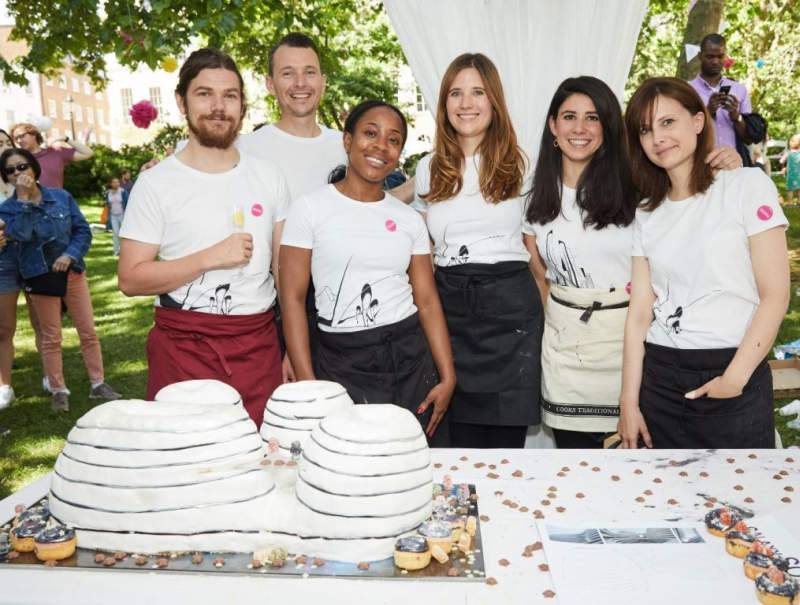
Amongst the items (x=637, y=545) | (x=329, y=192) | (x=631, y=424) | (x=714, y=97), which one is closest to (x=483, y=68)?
(x=329, y=192)

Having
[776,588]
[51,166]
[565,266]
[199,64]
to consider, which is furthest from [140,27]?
[776,588]

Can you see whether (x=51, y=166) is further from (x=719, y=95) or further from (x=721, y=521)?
(x=721, y=521)

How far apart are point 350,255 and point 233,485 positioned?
1.07 m

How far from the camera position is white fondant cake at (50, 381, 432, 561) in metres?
1.40

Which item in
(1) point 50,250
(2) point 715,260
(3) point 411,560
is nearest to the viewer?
(3) point 411,560

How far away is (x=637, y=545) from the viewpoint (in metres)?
1.48

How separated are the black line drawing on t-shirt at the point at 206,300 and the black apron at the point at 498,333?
0.78 meters

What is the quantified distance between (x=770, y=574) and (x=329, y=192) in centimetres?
169

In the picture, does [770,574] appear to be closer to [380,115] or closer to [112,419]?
[112,419]

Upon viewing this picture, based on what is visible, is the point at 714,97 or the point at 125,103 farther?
the point at 125,103

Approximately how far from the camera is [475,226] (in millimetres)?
2570

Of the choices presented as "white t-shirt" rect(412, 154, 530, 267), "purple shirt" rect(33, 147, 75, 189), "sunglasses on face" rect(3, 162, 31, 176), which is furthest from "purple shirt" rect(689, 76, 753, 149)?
"purple shirt" rect(33, 147, 75, 189)

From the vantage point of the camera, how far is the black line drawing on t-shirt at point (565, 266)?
2449mm

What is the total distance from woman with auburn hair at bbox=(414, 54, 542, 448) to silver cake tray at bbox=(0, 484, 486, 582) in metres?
1.21
